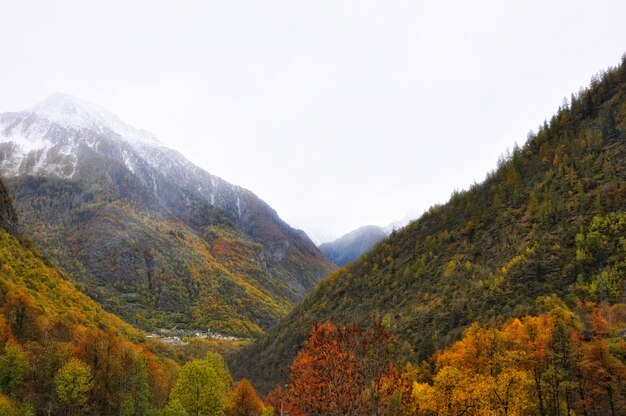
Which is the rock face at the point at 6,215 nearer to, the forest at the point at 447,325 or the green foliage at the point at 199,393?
the forest at the point at 447,325

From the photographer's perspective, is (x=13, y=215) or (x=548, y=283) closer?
(x=548, y=283)

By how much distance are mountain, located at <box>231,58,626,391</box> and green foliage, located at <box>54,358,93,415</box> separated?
48464mm

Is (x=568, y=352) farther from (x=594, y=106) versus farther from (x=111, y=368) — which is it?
(x=594, y=106)

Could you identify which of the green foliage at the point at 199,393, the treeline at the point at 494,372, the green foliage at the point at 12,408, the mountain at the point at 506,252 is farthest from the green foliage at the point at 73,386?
the mountain at the point at 506,252

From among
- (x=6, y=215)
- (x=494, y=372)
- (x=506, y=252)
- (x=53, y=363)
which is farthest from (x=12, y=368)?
(x=506, y=252)

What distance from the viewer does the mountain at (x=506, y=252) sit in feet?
228

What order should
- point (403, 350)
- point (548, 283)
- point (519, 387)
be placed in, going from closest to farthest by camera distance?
point (519, 387) → point (548, 283) → point (403, 350)

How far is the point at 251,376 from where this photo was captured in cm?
12250

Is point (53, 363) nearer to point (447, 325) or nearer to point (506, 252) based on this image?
point (447, 325)

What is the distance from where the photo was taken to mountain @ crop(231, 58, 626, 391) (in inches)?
2736

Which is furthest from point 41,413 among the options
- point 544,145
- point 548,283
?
point 544,145

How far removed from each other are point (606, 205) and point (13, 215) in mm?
137560

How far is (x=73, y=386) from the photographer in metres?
A: 56.3

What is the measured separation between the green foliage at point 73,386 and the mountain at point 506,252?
48.5 m
